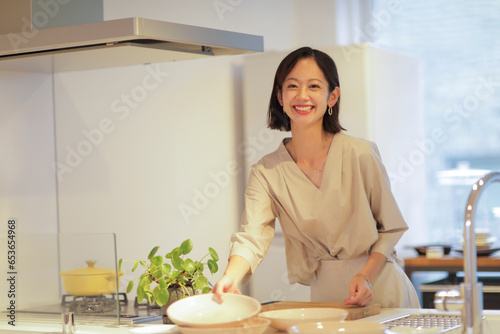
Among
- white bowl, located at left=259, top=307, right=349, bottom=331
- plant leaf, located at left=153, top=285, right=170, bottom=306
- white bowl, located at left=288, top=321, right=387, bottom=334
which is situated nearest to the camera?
white bowl, located at left=288, top=321, right=387, bottom=334

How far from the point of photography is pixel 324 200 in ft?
6.48

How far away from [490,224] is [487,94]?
72cm

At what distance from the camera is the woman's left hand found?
1755 mm

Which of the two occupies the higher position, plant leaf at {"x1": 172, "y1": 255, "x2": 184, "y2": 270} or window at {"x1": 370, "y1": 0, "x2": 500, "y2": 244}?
window at {"x1": 370, "y1": 0, "x2": 500, "y2": 244}

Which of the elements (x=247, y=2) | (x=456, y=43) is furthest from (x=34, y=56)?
(x=456, y=43)

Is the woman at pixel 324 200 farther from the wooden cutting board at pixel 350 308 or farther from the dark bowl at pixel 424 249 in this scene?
the dark bowl at pixel 424 249

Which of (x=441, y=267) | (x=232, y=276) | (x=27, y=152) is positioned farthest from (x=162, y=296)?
(x=441, y=267)

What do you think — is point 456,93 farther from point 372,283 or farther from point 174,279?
point 174,279

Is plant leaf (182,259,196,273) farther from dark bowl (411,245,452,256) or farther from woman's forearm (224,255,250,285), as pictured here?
dark bowl (411,245,452,256)

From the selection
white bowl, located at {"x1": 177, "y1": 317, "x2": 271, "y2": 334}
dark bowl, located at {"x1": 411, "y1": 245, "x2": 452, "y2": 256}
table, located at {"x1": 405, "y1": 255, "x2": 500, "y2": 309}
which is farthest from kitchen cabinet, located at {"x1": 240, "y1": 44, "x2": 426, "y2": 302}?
white bowl, located at {"x1": 177, "y1": 317, "x2": 271, "y2": 334}

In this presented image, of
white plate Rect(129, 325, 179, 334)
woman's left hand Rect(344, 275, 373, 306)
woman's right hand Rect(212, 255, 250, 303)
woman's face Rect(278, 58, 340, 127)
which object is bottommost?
white plate Rect(129, 325, 179, 334)

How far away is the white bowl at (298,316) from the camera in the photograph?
1428 millimetres

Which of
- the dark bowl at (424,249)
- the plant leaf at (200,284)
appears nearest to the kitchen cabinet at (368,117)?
the dark bowl at (424,249)

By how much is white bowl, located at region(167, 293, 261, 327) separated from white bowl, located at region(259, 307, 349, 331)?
0.13 feet
